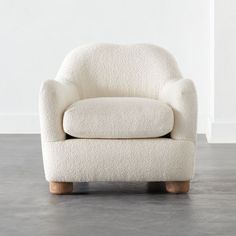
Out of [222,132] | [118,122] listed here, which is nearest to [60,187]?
[118,122]

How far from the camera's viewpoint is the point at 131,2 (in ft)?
17.9

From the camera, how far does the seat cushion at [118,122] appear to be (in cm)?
319

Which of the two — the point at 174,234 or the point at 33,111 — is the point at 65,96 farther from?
the point at 33,111

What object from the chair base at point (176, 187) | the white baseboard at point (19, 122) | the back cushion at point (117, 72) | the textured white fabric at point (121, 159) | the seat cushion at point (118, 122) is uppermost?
the back cushion at point (117, 72)

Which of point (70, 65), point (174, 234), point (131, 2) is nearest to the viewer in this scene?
point (174, 234)

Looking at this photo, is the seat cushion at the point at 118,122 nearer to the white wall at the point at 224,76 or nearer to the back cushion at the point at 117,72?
the back cushion at the point at 117,72

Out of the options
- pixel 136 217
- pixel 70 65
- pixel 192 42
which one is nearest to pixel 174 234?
pixel 136 217

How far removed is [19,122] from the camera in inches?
223

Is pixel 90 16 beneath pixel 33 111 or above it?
above

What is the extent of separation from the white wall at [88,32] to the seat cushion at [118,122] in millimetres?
2365

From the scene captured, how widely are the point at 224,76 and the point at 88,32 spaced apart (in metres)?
1.29

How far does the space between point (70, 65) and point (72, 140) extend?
761 mm

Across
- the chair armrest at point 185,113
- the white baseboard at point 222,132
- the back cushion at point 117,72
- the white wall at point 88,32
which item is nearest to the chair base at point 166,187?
the chair armrest at point 185,113

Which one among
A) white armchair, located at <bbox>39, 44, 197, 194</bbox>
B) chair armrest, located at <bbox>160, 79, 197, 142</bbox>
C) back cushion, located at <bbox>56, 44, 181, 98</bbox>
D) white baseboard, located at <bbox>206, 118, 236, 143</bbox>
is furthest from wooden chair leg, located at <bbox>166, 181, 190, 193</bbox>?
white baseboard, located at <bbox>206, 118, 236, 143</bbox>
